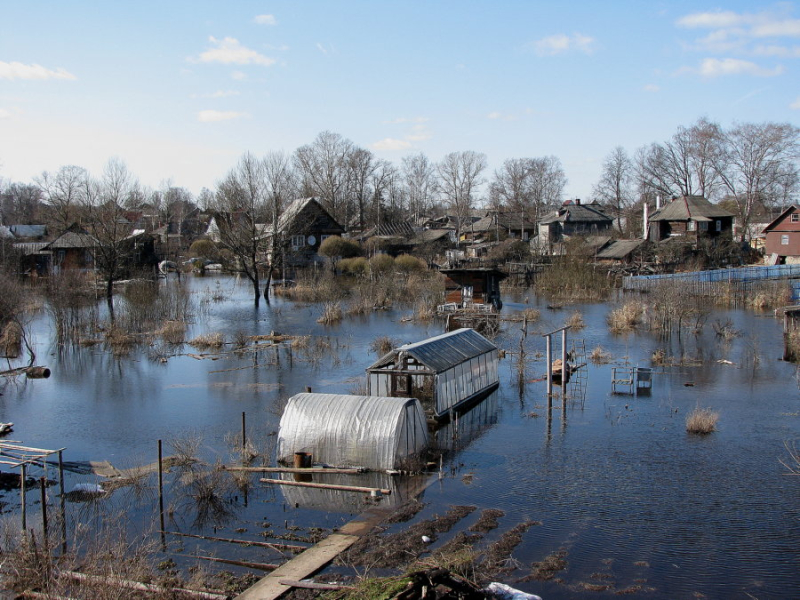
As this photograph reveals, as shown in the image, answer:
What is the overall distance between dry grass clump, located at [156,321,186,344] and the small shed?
66.5 ft

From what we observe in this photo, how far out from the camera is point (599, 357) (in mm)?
31531

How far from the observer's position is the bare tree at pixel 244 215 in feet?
176

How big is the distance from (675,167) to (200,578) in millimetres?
81616

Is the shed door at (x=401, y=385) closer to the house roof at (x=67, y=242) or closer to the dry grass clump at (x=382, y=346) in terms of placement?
the dry grass clump at (x=382, y=346)

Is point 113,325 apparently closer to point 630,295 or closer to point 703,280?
point 630,295

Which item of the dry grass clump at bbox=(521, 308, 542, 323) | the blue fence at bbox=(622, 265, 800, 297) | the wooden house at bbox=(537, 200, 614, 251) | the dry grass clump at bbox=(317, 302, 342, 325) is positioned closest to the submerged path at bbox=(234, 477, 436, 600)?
the dry grass clump at bbox=(317, 302, 342, 325)

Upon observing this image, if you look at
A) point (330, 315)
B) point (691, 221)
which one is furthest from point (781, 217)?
point (330, 315)

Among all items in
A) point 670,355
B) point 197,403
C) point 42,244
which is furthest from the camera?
point 42,244

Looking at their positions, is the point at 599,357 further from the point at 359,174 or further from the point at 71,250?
the point at 359,174

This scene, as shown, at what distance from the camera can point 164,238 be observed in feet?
278

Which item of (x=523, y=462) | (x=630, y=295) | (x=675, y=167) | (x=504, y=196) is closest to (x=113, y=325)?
(x=523, y=462)

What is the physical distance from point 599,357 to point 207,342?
1842 centimetres

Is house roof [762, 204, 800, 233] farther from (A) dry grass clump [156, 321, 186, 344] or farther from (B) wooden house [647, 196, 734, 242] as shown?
(A) dry grass clump [156, 321, 186, 344]

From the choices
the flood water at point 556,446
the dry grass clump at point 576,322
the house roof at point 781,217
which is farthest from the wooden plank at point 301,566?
the house roof at point 781,217
